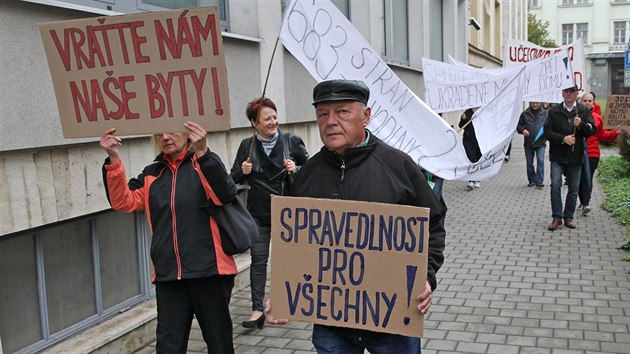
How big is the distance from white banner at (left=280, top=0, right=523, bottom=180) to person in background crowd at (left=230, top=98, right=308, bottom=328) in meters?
0.70

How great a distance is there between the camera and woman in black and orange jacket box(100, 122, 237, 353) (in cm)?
363

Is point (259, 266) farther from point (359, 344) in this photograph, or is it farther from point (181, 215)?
point (359, 344)

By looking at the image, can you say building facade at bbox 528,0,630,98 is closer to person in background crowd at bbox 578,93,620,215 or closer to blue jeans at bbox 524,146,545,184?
blue jeans at bbox 524,146,545,184

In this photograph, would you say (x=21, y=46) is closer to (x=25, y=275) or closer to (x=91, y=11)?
(x=91, y=11)

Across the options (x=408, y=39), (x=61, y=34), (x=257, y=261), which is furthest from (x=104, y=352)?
(x=408, y=39)

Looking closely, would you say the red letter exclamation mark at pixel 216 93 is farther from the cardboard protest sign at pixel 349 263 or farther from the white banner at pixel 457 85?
the white banner at pixel 457 85

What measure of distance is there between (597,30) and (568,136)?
6441cm

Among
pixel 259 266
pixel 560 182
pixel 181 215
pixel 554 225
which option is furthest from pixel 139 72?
pixel 554 225

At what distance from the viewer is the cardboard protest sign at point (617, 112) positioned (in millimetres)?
12461

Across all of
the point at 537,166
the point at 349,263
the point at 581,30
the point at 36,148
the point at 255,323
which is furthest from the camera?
the point at 581,30

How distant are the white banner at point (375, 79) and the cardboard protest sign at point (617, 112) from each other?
8.87m

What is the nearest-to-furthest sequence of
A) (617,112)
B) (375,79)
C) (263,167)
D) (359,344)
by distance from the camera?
(359,344)
(375,79)
(263,167)
(617,112)

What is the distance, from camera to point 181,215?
3656mm

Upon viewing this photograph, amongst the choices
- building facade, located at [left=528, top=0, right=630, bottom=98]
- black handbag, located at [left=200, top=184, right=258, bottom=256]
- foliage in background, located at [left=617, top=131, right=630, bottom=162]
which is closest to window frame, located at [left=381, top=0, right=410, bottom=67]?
foliage in background, located at [left=617, top=131, right=630, bottom=162]
